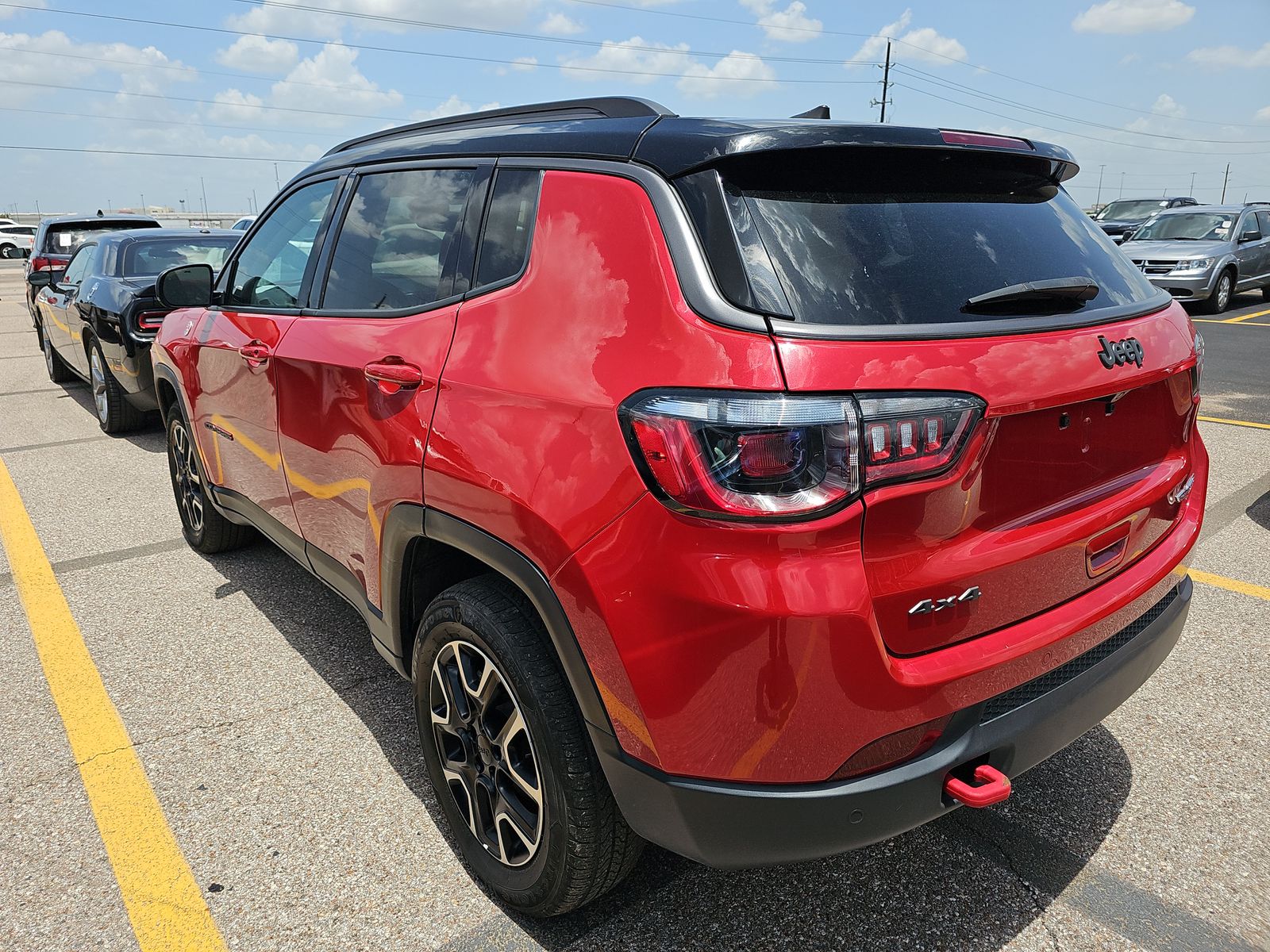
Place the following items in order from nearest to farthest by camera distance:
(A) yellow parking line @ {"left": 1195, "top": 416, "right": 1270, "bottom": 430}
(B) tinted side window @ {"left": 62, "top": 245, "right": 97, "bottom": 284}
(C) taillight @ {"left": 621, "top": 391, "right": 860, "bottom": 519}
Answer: (C) taillight @ {"left": 621, "top": 391, "right": 860, "bottom": 519}, (A) yellow parking line @ {"left": 1195, "top": 416, "right": 1270, "bottom": 430}, (B) tinted side window @ {"left": 62, "top": 245, "right": 97, "bottom": 284}

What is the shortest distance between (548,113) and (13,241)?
50371 millimetres

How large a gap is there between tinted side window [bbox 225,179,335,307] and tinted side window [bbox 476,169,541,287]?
1117mm

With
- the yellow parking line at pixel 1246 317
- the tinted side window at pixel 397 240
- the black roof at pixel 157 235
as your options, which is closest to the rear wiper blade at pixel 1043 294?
the tinted side window at pixel 397 240

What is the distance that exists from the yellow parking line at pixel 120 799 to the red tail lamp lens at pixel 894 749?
5.19 ft

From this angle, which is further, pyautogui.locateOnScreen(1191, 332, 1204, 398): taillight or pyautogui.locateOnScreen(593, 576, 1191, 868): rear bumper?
pyautogui.locateOnScreen(1191, 332, 1204, 398): taillight

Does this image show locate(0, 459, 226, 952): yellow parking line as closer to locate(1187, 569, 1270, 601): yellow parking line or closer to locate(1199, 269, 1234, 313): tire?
locate(1187, 569, 1270, 601): yellow parking line

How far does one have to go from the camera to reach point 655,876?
2320 mm

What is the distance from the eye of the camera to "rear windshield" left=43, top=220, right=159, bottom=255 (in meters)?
11.8

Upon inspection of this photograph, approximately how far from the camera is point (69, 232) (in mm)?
12094

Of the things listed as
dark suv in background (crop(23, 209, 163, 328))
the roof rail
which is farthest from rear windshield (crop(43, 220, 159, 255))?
the roof rail

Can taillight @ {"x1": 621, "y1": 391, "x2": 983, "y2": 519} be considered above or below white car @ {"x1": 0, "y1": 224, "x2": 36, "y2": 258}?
above

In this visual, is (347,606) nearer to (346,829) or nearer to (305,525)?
(305,525)

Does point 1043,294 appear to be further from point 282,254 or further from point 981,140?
point 282,254

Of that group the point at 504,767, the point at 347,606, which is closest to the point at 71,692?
the point at 347,606
